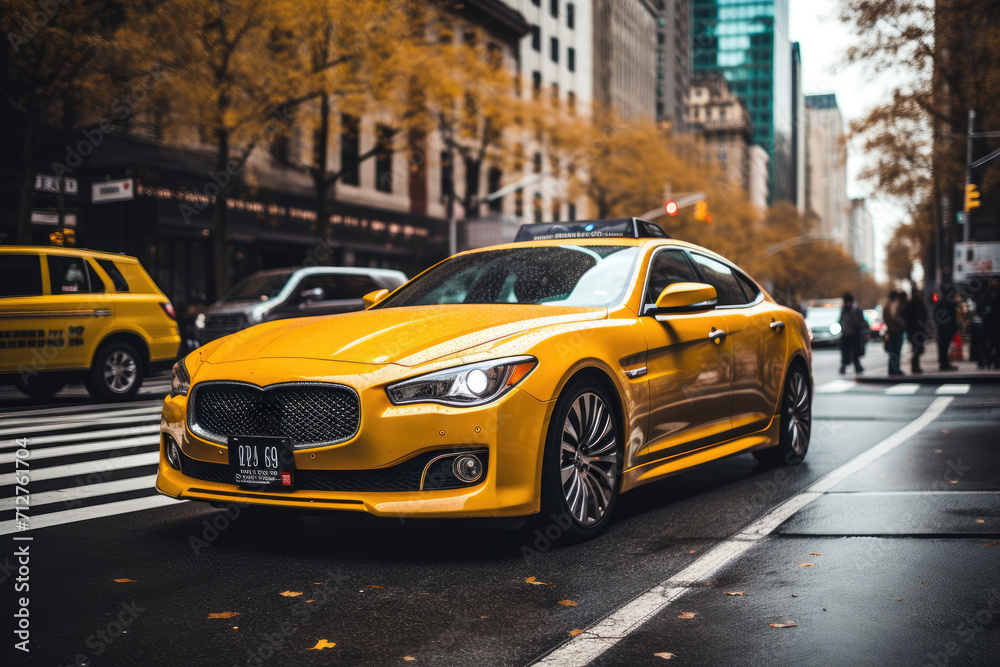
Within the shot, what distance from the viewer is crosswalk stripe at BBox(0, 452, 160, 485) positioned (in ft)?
24.3

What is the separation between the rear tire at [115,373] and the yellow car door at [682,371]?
8911mm

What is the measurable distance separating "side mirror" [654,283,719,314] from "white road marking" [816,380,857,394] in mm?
11501

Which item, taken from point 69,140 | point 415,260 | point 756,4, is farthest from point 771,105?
point 69,140

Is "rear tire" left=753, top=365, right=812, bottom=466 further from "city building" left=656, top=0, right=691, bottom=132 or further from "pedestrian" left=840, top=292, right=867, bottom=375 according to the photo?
"city building" left=656, top=0, right=691, bottom=132

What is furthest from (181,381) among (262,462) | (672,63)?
(672,63)

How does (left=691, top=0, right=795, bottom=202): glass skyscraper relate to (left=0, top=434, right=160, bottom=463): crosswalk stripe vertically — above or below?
above

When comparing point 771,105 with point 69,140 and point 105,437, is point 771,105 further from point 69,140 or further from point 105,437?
point 105,437

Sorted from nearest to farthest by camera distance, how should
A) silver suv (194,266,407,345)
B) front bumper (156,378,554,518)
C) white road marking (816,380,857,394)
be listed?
front bumper (156,378,554,518) < white road marking (816,380,857,394) < silver suv (194,266,407,345)

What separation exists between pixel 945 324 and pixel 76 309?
16.8 metres

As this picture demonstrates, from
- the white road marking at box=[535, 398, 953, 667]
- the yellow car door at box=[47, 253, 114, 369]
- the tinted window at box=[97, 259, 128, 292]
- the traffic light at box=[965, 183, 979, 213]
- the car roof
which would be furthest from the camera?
the traffic light at box=[965, 183, 979, 213]

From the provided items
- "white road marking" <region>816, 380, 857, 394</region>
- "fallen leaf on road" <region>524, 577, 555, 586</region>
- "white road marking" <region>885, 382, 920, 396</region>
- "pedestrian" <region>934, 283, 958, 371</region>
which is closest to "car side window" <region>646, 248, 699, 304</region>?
"fallen leaf on road" <region>524, 577, 555, 586</region>

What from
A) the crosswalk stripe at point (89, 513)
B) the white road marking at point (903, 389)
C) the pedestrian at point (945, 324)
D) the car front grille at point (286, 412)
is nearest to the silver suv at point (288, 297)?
the white road marking at point (903, 389)

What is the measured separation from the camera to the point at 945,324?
851 inches

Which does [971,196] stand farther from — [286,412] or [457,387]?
[286,412]
